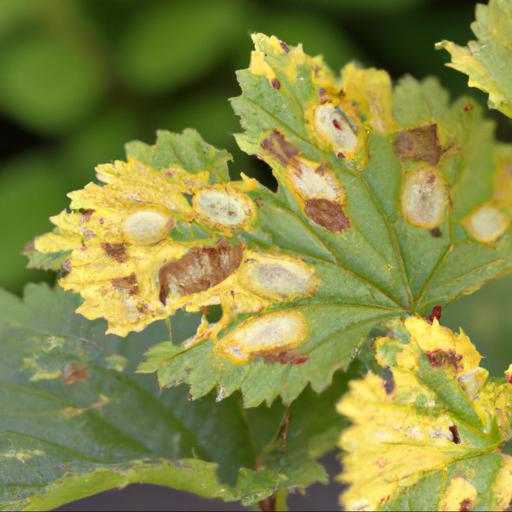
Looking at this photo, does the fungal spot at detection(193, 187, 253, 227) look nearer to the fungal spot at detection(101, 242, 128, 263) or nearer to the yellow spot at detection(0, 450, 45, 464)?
the fungal spot at detection(101, 242, 128, 263)

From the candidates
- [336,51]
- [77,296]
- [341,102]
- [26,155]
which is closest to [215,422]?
[77,296]

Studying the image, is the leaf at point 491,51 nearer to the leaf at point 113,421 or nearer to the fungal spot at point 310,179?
the fungal spot at point 310,179

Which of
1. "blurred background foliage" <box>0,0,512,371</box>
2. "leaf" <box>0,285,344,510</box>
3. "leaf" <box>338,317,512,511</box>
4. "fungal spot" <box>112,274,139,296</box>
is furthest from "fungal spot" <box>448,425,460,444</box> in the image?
"blurred background foliage" <box>0,0,512,371</box>

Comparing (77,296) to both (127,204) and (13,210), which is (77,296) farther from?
(13,210)

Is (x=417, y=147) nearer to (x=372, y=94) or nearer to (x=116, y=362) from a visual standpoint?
(x=372, y=94)

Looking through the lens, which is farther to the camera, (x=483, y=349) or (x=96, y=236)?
(x=483, y=349)

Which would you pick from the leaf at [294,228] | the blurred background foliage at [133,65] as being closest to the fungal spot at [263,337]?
the leaf at [294,228]
